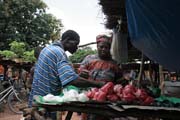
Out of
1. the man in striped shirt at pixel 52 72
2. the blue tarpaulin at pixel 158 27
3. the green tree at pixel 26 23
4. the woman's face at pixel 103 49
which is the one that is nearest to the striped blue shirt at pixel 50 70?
the man in striped shirt at pixel 52 72

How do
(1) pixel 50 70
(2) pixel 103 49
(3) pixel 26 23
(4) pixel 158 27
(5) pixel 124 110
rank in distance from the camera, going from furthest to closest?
(3) pixel 26 23
(2) pixel 103 49
(1) pixel 50 70
(4) pixel 158 27
(5) pixel 124 110

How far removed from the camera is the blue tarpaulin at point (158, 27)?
3154mm

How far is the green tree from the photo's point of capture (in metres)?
21.2

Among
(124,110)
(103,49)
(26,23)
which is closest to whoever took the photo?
(124,110)

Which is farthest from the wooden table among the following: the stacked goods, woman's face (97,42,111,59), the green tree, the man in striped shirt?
the green tree

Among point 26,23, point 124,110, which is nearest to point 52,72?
point 124,110

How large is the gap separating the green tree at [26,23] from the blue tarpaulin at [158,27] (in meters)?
18.1

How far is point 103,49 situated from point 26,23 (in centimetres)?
1830

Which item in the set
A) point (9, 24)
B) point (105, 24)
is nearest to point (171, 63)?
point (105, 24)

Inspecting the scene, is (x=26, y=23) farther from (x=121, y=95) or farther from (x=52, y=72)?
(x=121, y=95)

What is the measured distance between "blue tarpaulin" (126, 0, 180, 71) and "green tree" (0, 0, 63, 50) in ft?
59.4

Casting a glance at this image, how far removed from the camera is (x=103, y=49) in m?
4.94

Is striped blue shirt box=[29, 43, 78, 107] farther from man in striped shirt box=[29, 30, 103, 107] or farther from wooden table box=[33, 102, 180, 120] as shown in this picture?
wooden table box=[33, 102, 180, 120]

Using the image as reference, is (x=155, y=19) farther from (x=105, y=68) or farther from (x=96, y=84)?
(x=105, y=68)
